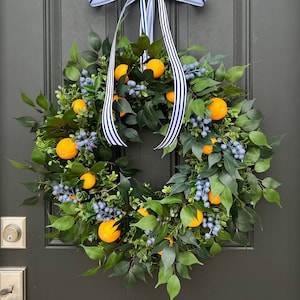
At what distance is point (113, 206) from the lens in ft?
2.84

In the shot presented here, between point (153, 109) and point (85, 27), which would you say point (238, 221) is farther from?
point (85, 27)

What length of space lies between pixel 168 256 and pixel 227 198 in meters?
0.18

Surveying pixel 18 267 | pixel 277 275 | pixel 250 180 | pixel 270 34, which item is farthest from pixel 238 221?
pixel 18 267

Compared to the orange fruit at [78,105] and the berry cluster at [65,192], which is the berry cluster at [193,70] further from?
the berry cluster at [65,192]

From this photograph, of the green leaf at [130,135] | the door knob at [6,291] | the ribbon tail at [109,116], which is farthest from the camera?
the door knob at [6,291]

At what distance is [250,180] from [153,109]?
0.92ft

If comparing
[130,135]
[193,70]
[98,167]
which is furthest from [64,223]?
[193,70]

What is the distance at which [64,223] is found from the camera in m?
0.86

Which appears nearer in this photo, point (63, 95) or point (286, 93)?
point (63, 95)

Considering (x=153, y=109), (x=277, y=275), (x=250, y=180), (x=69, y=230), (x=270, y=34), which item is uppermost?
(x=270, y=34)

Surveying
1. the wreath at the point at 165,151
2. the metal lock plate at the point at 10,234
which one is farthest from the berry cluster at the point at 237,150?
the metal lock plate at the point at 10,234

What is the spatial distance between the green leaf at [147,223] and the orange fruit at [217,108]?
0.27 meters

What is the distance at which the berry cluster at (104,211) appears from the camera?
33.1 inches

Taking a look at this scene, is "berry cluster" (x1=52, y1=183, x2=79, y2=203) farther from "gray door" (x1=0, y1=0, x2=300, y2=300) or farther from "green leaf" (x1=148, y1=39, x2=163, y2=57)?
"green leaf" (x1=148, y1=39, x2=163, y2=57)
